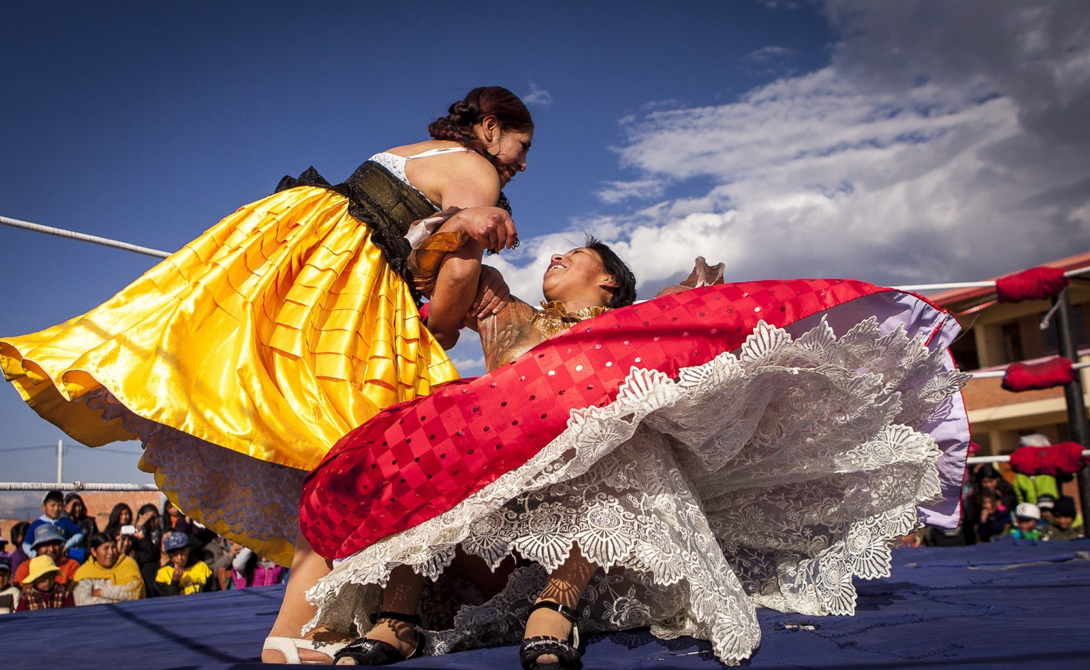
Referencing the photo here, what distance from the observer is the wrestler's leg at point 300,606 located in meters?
1.35

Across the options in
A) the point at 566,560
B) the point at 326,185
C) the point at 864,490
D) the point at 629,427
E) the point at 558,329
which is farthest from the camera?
the point at 326,185

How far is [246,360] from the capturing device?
1561 millimetres

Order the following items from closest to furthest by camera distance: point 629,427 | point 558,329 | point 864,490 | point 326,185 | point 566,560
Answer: point 629,427
point 566,560
point 864,490
point 558,329
point 326,185

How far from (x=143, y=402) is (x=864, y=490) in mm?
1421

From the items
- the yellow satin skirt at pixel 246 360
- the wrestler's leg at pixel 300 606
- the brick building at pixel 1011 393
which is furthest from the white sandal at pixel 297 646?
the brick building at pixel 1011 393

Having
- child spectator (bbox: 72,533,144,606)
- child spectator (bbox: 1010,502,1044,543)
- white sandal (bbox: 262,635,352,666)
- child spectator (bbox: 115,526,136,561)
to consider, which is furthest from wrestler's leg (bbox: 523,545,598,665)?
child spectator (bbox: 1010,502,1044,543)

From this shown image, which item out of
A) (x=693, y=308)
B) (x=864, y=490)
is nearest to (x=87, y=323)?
(x=693, y=308)

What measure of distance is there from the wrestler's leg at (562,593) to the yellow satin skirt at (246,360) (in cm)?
52

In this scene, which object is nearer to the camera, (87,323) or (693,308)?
(693,308)

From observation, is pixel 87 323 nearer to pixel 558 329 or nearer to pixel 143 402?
pixel 143 402

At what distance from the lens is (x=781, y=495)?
1615mm

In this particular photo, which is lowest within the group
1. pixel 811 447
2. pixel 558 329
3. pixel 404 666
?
pixel 404 666

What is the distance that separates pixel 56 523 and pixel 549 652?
428 centimetres

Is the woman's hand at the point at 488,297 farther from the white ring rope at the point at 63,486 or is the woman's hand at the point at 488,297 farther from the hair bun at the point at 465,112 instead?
the white ring rope at the point at 63,486
